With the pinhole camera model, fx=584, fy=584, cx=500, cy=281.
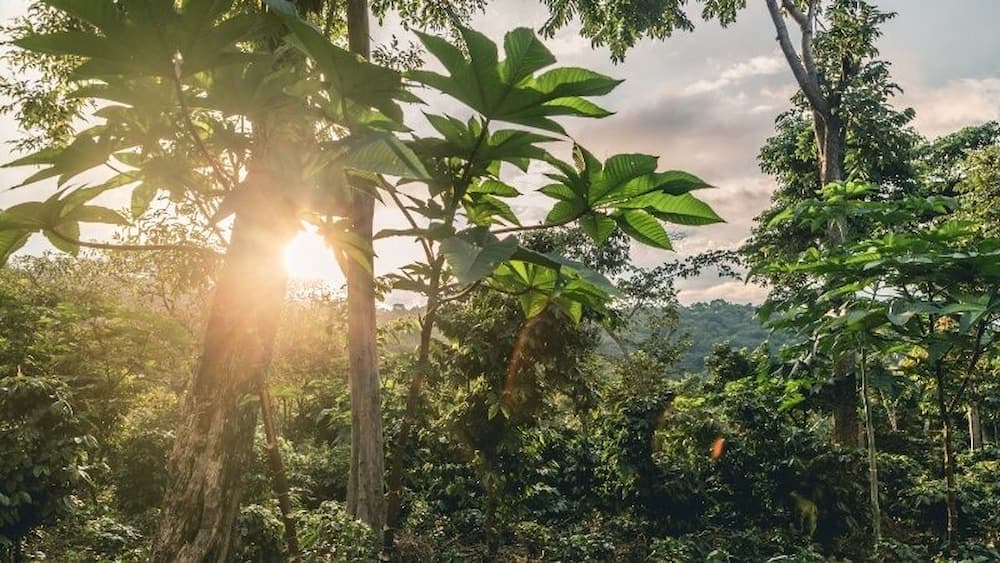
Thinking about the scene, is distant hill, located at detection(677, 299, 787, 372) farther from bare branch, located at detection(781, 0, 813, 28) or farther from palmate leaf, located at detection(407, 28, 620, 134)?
palmate leaf, located at detection(407, 28, 620, 134)

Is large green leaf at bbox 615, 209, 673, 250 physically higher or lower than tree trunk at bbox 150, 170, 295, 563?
higher

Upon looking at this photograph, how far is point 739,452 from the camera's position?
5992mm

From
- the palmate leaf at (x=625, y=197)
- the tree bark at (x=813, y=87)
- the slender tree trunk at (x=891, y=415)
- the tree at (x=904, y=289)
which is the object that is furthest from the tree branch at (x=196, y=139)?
the slender tree trunk at (x=891, y=415)

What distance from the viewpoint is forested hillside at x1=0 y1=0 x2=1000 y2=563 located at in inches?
40.4

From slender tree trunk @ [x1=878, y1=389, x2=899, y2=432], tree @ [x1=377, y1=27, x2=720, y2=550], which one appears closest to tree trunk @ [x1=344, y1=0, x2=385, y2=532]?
tree @ [x1=377, y1=27, x2=720, y2=550]

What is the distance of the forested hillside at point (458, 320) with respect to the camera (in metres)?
1.03

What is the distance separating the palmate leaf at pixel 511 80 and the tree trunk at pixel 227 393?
35 centimetres

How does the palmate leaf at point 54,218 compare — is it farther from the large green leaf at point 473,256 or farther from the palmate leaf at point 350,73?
the large green leaf at point 473,256

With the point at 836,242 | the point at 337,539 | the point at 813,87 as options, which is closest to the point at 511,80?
the point at 337,539

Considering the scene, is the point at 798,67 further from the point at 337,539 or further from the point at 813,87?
the point at 337,539

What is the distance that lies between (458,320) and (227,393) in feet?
13.7

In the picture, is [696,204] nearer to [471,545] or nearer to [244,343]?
[244,343]

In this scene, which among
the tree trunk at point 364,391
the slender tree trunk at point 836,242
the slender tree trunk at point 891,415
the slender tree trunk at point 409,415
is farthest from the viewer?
the slender tree trunk at point 891,415

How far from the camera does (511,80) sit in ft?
3.17
